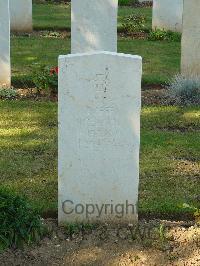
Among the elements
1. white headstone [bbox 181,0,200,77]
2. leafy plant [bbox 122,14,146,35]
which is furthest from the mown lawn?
white headstone [bbox 181,0,200,77]

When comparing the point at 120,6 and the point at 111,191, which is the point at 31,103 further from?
the point at 120,6

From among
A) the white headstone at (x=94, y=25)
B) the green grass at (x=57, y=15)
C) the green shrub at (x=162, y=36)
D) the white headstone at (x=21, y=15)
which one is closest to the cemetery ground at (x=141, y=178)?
the white headstone at (x=94, y=25)

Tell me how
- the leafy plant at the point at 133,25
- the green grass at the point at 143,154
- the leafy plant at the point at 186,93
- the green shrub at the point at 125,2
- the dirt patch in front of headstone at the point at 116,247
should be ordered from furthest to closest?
the green shrub at the point at 125,2
the leafy plant at the point at 133,25
the leafy plant at the point at 186,93
the green grass at the point at 143,154
the dirt patch in front of headstone at the point at 116,247

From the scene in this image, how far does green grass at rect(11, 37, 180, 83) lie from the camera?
10234mm

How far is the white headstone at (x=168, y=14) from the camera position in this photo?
13.8 metres

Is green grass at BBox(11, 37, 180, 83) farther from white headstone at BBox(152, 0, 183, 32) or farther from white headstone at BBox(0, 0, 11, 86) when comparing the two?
white headstone at BBox(152, 0, 183, 32)

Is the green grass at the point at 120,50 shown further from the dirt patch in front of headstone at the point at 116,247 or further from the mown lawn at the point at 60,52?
the dirt patch in front of headstone at the point at 116,247

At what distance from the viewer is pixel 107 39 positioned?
29.8ft

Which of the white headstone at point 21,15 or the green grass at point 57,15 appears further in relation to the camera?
the green grass at point 57,15

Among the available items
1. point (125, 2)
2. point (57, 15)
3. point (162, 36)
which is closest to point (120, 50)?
point (162, 36)

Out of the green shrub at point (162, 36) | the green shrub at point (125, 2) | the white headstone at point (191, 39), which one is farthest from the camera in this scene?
the green shrub at point (125, 2)

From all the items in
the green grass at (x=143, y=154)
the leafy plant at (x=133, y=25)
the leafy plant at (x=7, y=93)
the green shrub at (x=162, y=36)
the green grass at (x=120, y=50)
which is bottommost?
the green grass at (x=143, y=154)

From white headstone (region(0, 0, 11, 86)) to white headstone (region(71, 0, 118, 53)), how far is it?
0.94 m

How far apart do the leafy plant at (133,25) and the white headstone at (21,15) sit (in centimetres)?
213
